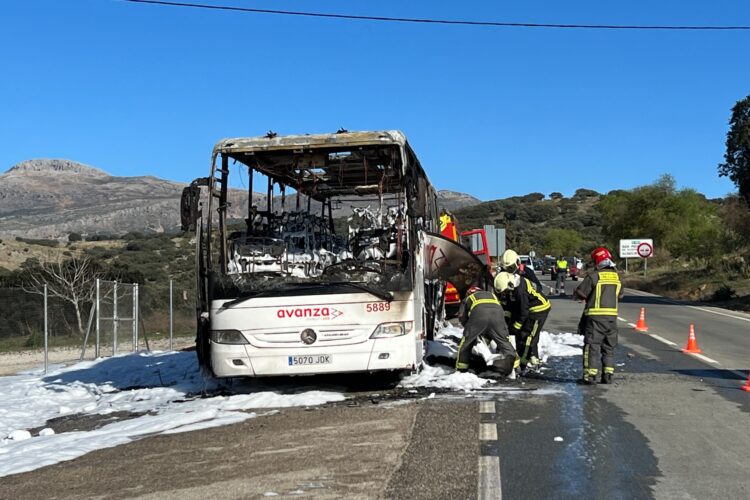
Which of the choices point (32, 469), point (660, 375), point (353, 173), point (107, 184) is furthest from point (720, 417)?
point (107, 184)

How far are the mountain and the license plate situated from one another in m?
74.5

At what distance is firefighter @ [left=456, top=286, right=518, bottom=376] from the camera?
35.3ft

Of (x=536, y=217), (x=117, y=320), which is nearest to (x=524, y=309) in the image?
(x=117, y=320)

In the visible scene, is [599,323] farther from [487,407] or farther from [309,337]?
[309,337]

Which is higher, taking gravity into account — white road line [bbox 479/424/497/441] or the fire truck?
the fire truck

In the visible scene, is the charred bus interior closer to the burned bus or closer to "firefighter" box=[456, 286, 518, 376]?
the burned bus

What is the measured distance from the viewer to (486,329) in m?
10.8

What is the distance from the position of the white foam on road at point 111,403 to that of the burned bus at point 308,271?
0.54 m

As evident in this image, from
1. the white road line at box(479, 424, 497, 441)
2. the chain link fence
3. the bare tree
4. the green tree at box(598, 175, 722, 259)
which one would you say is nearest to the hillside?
the green tree at box(598, 175, 722, 259)

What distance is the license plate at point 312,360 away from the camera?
9492mm

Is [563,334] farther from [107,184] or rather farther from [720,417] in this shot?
[107,184]

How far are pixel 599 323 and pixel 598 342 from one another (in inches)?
9.5

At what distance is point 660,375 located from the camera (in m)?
11.3

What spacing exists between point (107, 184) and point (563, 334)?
126 m
